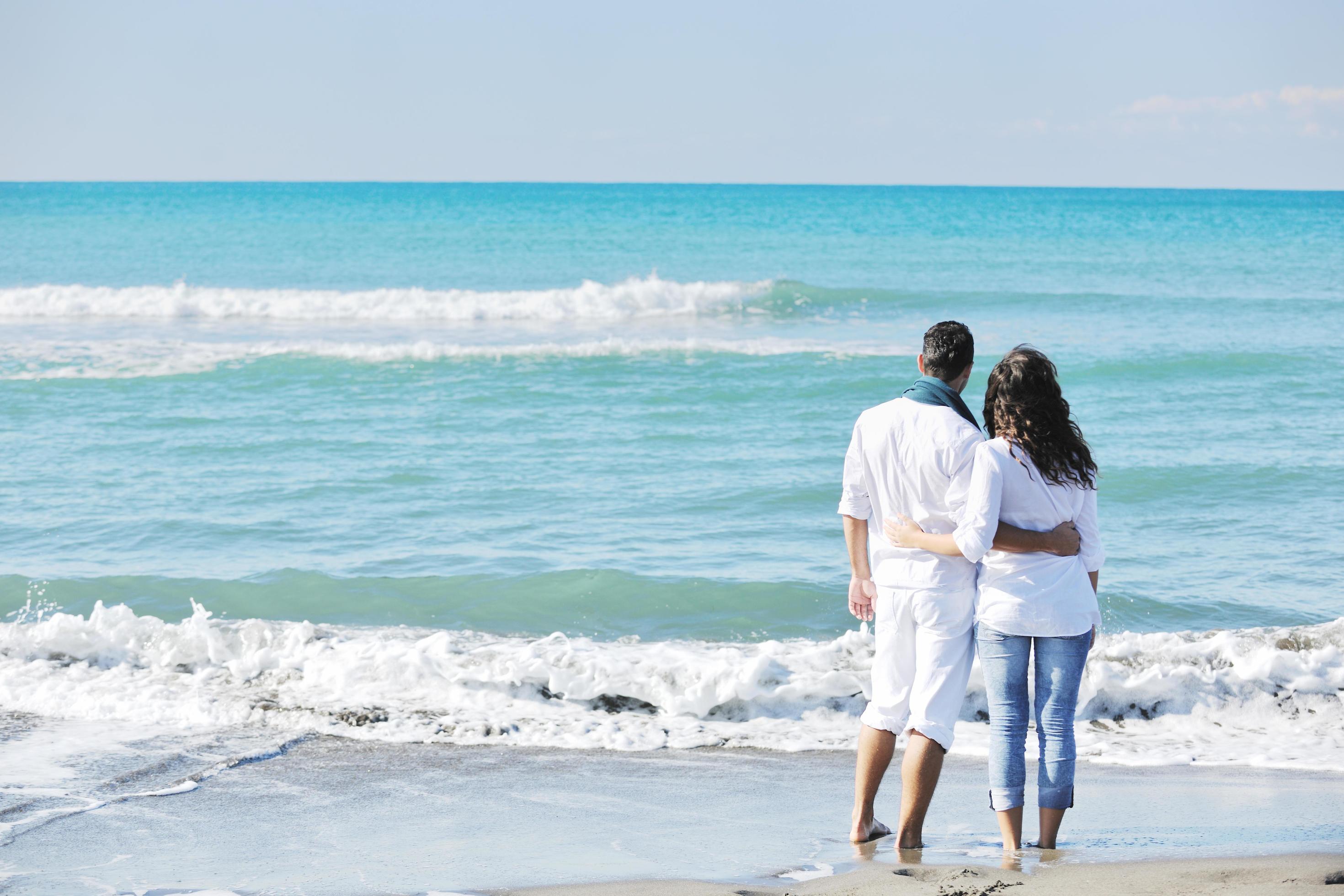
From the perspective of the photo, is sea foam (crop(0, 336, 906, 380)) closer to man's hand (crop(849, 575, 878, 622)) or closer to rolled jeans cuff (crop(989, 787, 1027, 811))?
man's hand (crop(849, 575, 878, 622))

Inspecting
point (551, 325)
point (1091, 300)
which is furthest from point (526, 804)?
point (1091, 300)

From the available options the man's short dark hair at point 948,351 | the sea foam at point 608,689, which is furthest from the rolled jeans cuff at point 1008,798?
the sea foam at point 608,689

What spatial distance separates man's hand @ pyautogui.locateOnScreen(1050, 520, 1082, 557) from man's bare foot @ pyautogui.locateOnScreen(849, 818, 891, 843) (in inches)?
41.9

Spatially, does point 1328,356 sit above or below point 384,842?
above

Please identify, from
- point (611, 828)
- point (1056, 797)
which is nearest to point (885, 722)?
point (1056, 797)

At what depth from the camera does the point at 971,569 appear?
3.41 meters

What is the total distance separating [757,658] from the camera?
5352 millimetres

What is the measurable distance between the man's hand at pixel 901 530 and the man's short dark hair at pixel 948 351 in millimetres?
445

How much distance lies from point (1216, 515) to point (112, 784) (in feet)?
24.7

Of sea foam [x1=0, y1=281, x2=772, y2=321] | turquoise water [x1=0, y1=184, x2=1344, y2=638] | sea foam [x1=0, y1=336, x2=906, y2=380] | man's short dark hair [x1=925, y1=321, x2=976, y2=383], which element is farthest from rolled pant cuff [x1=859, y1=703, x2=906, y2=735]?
sea foam [x1=0, y1=281, x2=772, y2=321]

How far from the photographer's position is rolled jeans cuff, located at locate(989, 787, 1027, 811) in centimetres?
336

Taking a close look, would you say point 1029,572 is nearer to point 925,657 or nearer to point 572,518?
point 925,657

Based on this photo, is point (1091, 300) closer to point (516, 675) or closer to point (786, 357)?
point (786, 357)

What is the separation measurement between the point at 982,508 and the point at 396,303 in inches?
868
